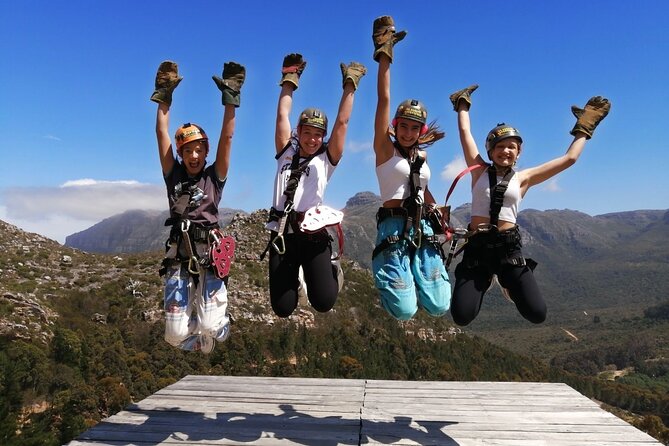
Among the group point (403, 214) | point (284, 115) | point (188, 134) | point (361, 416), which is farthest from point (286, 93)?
point (361, 416)

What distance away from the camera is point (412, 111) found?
5.04 meters

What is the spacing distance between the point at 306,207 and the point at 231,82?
1487 mm

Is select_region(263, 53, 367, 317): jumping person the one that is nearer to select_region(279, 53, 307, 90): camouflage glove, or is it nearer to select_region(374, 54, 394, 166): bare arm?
select_region(374, 54, 394, 166): bare arm

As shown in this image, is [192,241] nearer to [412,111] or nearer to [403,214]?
[403,214]

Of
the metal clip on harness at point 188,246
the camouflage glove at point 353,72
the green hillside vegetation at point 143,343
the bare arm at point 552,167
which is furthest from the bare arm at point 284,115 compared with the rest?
the green hillside vegetation at point 143,343

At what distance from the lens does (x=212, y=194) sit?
5.27 meters

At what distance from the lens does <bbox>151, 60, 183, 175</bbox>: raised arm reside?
529cm

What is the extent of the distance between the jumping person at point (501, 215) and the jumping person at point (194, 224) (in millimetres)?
2426

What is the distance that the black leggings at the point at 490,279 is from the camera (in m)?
4.93

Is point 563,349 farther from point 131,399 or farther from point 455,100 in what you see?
point 455,100

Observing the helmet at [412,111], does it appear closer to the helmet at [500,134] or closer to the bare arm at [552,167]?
the helmet at [500,134]

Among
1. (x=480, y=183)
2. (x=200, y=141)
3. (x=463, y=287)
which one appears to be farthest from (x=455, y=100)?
(x=200, y=141)

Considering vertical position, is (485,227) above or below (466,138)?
below

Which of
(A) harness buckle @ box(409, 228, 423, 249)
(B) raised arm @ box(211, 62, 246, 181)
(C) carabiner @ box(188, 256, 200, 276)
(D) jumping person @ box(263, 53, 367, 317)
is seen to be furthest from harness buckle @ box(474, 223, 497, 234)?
(C) carabiner @ box(188, 256, 200, 276)
